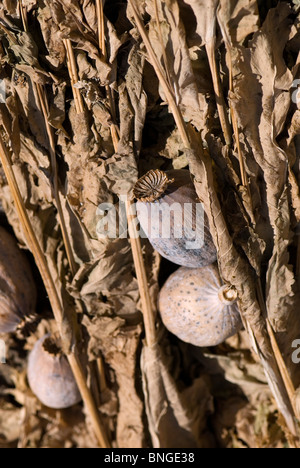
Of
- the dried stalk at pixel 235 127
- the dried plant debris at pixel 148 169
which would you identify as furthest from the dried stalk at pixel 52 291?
the dried stalk at pixel 235 127

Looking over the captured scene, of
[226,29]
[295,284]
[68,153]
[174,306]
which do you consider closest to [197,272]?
[174,306]

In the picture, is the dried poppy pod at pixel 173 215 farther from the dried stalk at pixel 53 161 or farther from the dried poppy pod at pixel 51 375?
the dried poppy pod at pixel 51 375

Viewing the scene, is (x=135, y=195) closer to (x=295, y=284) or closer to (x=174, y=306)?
(x=174, y=306)

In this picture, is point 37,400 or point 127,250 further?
point 37,400

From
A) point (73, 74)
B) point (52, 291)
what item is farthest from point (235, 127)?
point (52, 291)

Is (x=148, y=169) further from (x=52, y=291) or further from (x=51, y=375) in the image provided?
(x=51, y=375)

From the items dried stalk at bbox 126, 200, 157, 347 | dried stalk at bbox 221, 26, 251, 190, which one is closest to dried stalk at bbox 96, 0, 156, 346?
dried stalk at bbox 126, 200, 157, 347
